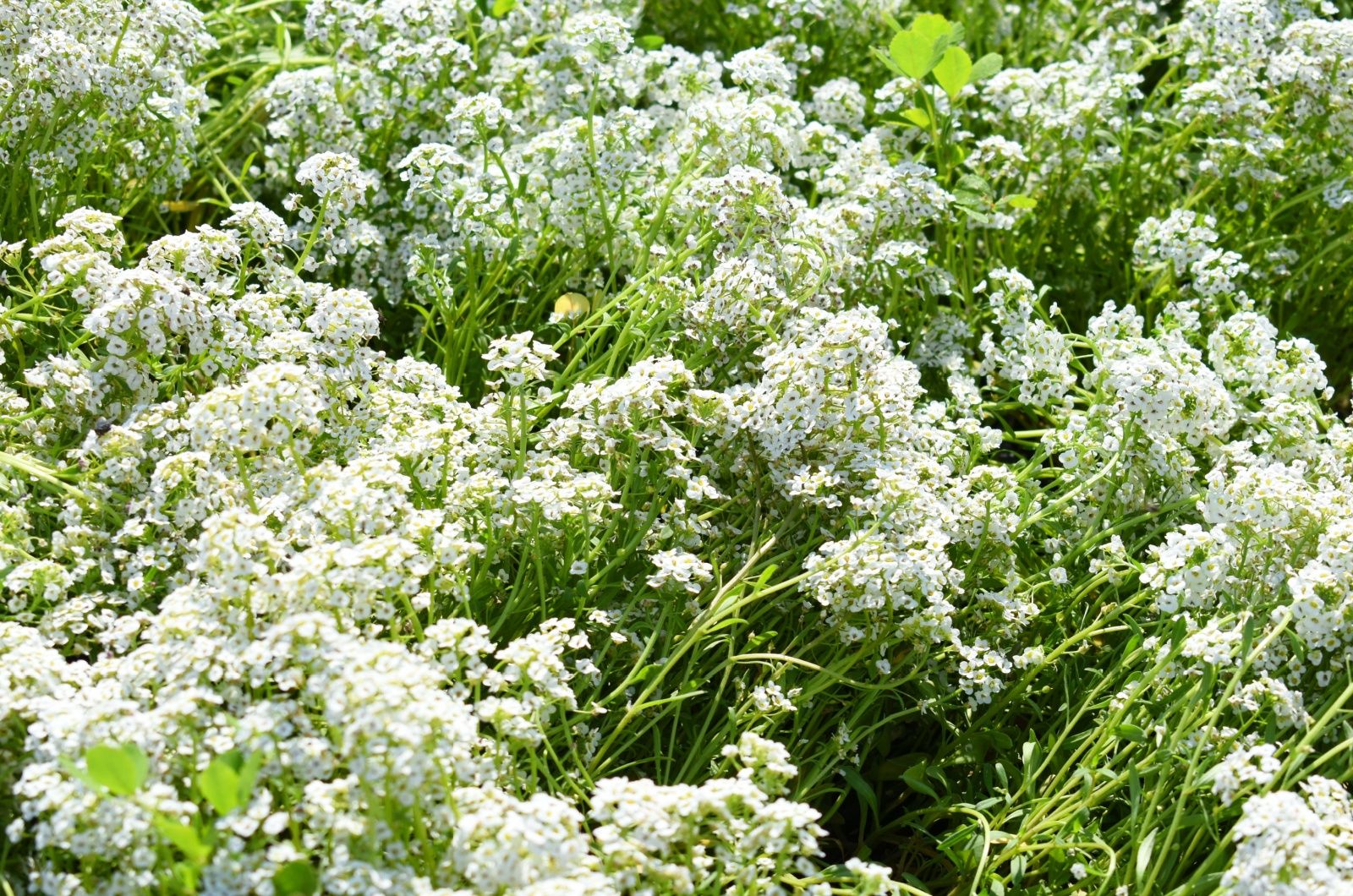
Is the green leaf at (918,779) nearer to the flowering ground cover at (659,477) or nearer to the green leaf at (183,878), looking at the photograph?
the flowering ground cover at (659,477)

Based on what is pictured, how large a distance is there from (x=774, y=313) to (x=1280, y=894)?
69.3 inches

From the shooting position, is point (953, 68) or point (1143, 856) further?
point (953, 68)

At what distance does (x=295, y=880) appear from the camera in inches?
87.5

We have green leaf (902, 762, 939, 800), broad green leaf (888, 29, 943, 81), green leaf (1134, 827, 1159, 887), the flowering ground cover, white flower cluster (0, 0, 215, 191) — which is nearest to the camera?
the flowering ground cover

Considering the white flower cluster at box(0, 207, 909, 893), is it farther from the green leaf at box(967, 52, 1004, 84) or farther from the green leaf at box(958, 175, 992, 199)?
the green leaf at box(967, 52, 1004, 84)

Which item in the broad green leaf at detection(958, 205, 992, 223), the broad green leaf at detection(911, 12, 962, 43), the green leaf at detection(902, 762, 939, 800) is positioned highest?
the broad green leaf at detection(911, 12, 962, 43)

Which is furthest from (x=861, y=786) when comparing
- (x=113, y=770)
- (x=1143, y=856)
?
(x=113, y=770)

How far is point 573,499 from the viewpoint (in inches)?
123

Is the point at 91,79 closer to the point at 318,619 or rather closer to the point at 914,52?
the point at 318,619

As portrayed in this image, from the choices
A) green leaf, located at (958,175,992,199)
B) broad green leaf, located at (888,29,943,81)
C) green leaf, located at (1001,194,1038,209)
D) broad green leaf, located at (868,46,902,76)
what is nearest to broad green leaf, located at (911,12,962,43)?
broad green leaf, located at (888,29,943,81)

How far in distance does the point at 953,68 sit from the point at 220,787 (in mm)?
3200

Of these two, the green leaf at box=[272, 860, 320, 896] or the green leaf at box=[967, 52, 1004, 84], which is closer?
the green leaf at box=[272, 860, 320, 896]

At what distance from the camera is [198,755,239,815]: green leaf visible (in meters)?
2.17

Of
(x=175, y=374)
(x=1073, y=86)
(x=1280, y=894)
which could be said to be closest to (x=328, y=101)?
(x=175, y=374)
